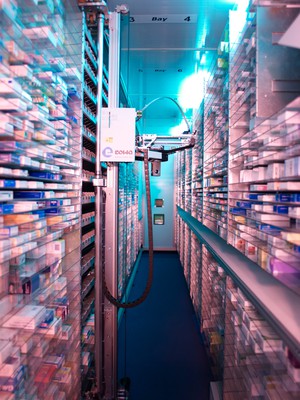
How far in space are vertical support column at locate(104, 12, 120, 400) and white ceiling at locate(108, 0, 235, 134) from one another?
30 centimetres

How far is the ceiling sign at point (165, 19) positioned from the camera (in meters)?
2.23

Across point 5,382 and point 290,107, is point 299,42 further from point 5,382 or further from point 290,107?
point 5,382

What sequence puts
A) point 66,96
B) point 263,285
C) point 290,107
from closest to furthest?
1. point 290,107
2. point 263,285
3. point 66,96

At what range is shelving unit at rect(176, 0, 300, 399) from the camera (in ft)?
2.78

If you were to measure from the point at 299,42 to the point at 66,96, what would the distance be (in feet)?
3.56

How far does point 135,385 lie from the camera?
2082 mm

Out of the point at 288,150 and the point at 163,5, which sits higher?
the point at 163,5

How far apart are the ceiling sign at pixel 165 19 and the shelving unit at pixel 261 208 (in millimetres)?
792

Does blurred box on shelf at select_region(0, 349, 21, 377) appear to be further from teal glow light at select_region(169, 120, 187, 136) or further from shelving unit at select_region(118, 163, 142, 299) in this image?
teal glow light at select_region(169, 120, 187, 136)

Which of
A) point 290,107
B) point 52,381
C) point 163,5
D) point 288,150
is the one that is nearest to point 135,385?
point 52,381

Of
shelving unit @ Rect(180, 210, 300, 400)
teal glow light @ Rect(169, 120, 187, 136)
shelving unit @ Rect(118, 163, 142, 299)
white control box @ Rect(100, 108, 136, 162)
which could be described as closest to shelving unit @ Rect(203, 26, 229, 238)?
shelving unit @ Rect(180, 210, 300, 400)

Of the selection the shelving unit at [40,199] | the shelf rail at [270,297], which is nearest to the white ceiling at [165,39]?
the shelving unit at [40,199]

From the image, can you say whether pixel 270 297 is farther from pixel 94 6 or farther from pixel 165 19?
pixel 165 19

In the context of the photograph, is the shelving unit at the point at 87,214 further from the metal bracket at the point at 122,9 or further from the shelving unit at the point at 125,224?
the shelving unit at the point at 125,224
